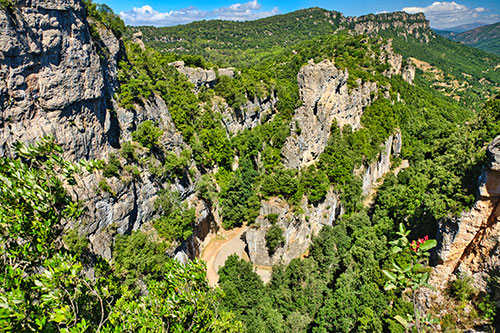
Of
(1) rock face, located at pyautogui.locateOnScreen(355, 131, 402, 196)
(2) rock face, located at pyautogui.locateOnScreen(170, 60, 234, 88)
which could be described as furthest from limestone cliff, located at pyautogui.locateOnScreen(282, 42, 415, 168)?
(2) rock face, located at pyautogui.locateOnScreen(170, 60, 234, 88)

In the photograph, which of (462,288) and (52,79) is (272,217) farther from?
(52,79)

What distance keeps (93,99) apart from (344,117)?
125 ft

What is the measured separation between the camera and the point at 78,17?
25.3 metres

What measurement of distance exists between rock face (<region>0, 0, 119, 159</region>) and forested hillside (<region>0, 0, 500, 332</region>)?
0.53 ft

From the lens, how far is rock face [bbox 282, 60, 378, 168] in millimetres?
38250

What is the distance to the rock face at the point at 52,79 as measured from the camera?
20562mm

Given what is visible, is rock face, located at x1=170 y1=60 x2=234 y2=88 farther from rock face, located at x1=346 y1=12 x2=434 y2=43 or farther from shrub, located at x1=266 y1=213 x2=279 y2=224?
rock face, located at x1=346 y1=12 x2=434 y2=43

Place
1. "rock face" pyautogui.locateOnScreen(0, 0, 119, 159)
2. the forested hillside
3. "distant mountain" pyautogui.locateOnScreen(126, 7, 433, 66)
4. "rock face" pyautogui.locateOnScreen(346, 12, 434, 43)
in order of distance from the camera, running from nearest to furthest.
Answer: the forested hillside, "rock face" pyautogui.locateOnScreen(0, 0, 119, 159), "distant mountain" pyautogui.locateOnScreen(126, 7, 433, 66), "rock face" pyautogui.locateOnScreen(346, 12, 434, 43)

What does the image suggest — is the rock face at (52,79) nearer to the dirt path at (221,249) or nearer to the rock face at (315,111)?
the dirt path at (221,249)

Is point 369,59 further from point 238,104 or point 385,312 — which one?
point 385,312

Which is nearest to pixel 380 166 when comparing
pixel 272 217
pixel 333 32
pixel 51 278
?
pixel 272 217

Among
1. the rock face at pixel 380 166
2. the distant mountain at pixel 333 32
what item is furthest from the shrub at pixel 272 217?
the distant mountain at pixel 333 32

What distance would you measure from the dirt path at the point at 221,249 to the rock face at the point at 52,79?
18749mm

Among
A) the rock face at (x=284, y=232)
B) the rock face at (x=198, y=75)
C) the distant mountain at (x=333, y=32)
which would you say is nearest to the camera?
the rock face at (x=284, y=232)
